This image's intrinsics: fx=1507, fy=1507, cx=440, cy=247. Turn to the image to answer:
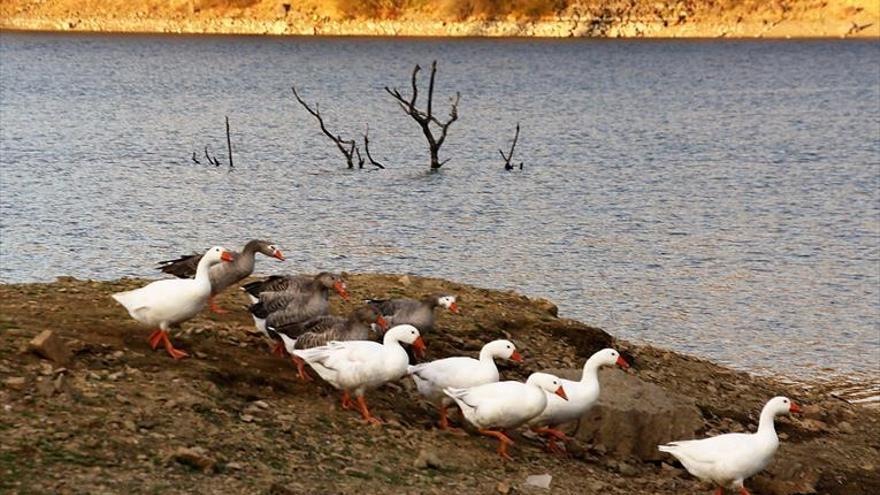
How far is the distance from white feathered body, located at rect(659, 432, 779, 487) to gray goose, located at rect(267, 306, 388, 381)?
3.34m

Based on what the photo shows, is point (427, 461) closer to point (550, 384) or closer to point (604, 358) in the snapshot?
point (550, 384)

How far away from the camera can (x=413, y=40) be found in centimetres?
18338

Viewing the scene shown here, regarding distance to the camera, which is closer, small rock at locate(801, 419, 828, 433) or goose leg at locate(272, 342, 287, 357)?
goose leg at locate(272, 342, 287, 357)

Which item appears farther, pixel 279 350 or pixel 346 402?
pixel 279 350

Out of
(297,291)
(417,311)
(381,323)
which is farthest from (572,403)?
(297,291)

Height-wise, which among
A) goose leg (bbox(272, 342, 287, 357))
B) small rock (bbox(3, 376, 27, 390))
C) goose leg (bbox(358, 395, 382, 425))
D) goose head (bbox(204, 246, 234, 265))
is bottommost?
goose leg (bbox(358, 395, 382, 425))

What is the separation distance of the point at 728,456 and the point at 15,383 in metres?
6.62

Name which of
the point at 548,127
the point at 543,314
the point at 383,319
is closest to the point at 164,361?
the point at 383,319

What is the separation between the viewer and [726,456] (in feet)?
46.9

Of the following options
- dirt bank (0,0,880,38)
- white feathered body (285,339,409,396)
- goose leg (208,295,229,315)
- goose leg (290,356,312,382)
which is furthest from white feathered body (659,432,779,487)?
dirt bank (0,0,880,38)

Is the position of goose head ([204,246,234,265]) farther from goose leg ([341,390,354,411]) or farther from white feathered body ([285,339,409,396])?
goose leg ([341,390,354,411])

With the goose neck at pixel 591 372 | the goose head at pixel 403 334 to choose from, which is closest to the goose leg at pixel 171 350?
the goose head at pixel 403 334

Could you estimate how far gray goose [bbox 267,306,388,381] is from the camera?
15.2m

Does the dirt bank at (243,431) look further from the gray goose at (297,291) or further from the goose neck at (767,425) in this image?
the goose neck at (767,425)
